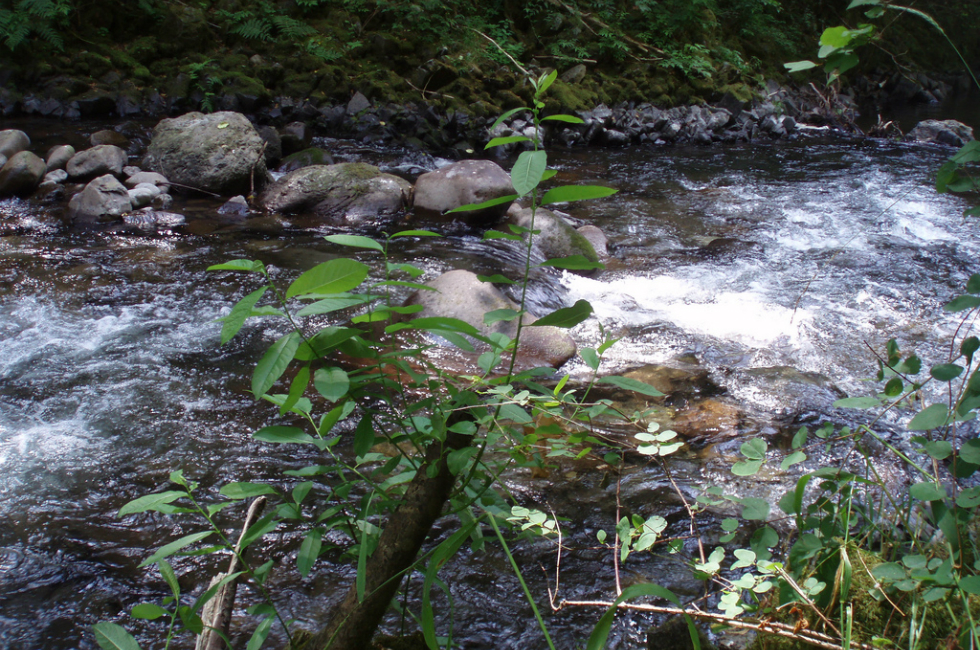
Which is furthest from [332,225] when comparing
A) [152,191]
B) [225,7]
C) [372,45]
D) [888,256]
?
[225,7]

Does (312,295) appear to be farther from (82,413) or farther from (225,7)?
(225,7)

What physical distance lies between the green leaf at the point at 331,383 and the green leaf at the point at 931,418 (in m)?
1.02

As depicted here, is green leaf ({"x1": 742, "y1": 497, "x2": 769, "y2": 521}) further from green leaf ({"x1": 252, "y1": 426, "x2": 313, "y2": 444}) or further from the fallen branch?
the fallen branch

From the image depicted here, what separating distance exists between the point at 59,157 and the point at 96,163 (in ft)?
1.56

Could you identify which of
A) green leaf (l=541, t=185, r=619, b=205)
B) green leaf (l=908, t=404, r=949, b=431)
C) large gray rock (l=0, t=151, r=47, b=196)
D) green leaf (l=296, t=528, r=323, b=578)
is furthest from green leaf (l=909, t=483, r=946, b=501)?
large gray rock (l=0, t=151, r=47, b=196)

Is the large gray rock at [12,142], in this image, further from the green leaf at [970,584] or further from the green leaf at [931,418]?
the green leaf at [970,584]

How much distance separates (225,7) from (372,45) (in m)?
2.77

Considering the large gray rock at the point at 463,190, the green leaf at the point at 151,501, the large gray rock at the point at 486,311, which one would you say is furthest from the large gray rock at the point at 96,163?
the green leaf at the point at 151,501

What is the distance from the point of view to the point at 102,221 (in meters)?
5.98

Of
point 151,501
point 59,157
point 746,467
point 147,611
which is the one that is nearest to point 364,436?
point 151,501

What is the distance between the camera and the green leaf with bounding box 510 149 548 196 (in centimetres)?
83

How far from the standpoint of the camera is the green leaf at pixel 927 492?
1146mm

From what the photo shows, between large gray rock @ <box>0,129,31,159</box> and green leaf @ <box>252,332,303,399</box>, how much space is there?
8.03 meters

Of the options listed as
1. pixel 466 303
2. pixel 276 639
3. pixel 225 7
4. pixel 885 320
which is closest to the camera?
pixel 276 639
